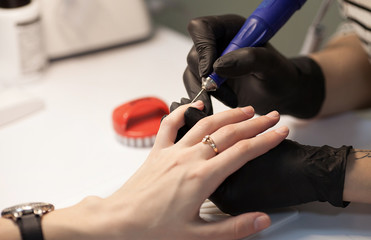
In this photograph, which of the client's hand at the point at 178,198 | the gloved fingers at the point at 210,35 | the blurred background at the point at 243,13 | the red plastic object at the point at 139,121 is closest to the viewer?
the client's hand at the point at 178,198

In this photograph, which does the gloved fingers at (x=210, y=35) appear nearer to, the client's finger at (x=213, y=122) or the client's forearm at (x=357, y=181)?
the client's finger at (x=213, y=122)

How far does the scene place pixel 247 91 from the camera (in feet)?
2.30

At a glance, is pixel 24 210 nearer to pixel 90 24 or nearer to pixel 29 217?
pixel 29 217

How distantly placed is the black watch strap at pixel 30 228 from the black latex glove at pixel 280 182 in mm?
197

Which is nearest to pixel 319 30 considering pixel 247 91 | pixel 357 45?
pixel 357 45

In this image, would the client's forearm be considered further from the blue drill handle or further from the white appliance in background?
the white appliance in background

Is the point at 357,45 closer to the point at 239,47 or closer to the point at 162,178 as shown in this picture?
the point at 239,47

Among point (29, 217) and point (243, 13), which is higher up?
point (243, 13)

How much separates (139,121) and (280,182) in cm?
29

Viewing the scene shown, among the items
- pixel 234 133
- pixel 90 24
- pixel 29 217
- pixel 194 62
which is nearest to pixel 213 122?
pixel 234 133

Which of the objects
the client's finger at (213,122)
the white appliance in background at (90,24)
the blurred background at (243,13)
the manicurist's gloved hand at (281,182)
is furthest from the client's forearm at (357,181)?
the white appliance in background at (90,24)

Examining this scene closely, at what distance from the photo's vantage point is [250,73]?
597 millimetres

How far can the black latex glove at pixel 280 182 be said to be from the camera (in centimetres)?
53

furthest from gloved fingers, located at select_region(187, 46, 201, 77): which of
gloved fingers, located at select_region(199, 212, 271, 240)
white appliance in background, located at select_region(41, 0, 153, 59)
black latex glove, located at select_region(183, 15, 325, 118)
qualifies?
white appliance in background, located at select_region(41, 0, 153, 59)
